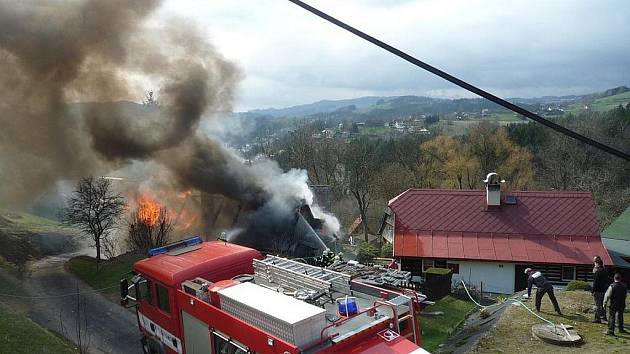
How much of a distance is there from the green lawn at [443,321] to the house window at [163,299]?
271 inches

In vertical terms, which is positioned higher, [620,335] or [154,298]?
[154,298]

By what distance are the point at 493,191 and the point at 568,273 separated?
515 cm

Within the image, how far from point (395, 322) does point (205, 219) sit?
74.7 ft

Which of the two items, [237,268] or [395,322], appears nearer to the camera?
[395,322]

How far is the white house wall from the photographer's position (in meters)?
21.0

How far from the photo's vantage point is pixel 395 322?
681 centimetres

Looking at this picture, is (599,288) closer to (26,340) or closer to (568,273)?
(568,273)

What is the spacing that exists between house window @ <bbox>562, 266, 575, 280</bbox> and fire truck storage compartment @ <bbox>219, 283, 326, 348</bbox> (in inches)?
703

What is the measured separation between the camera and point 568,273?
20.6 m

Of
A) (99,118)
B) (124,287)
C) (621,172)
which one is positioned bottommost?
(621,172)

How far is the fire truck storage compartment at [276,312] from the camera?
6113mm

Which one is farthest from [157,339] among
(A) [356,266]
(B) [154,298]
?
(A) [356,266]

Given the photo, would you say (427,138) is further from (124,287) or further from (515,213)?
(124,287)

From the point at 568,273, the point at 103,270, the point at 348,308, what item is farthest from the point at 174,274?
the point at 568,273
